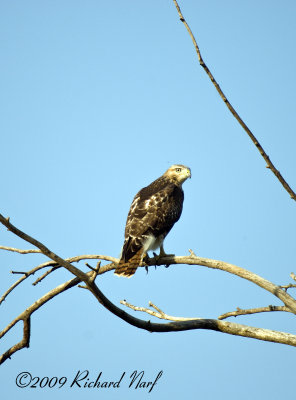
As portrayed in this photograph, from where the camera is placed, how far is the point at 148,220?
8391 millimetres

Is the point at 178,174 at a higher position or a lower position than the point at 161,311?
higher

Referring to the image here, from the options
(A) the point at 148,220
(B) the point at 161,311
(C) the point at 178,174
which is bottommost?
(B) the point at 161,311

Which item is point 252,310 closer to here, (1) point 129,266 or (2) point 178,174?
(1) point 129,266

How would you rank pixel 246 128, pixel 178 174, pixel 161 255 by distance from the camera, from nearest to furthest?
pixel 246 128 < pixel 161 255 < pixel 178 174

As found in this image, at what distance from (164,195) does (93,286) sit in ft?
16.6

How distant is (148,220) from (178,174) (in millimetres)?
2099

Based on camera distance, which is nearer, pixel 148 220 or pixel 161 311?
pixel 161 311

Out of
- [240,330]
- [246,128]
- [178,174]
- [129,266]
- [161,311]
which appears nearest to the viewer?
[246,128]

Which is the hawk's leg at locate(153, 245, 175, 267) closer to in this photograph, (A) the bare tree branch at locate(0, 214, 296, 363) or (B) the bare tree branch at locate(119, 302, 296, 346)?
(A) the bare tree branch at locate(0, 214, 296, 363)

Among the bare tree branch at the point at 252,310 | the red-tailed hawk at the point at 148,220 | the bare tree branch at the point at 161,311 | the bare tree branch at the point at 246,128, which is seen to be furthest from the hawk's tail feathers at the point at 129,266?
the bare tree branch at the point at 246,128

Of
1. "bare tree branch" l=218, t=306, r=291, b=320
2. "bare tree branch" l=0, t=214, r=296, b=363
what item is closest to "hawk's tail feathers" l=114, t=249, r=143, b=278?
"bare tree branch" l=0, t=214, r=296, b=363

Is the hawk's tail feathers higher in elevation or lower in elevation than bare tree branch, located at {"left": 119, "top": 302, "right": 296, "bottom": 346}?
higher

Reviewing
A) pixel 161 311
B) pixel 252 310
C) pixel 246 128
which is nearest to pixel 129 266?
pixel 161 311

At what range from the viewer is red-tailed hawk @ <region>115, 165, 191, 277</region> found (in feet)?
25.8
